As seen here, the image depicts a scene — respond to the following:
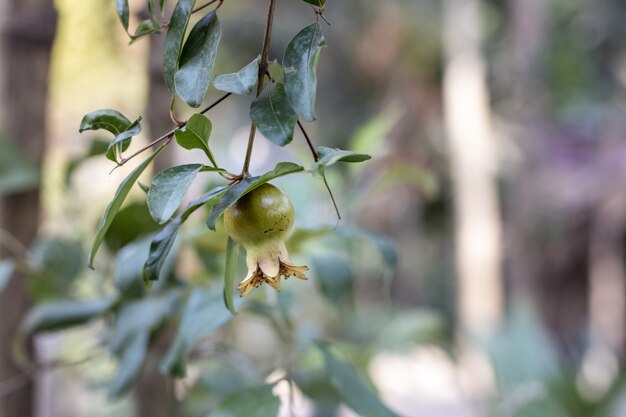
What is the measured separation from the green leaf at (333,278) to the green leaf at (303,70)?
0.32 metres

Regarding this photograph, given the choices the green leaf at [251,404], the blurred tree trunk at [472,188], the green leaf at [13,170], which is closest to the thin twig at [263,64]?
the green leaf at [251,404]

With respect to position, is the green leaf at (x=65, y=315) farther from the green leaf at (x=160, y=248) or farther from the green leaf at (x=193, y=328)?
the green leaf at (x=160, y=248)

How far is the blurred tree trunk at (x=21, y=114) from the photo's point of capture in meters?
0.77

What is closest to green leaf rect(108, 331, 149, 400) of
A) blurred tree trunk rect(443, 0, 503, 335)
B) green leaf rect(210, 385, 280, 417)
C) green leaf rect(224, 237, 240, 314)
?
green leaf rect(210, 385, 280, 417)

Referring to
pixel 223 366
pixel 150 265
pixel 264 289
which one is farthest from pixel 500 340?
pixel 150 265

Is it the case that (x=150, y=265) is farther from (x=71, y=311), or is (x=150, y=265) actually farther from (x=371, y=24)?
→ (x=371, y=24)

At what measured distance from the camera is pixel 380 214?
5.55m

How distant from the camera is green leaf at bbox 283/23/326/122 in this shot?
0.27m

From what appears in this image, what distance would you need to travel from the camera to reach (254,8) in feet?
19.7

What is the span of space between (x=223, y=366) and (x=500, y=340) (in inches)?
15.1

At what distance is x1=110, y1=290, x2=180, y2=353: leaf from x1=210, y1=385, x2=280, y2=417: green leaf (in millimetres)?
151

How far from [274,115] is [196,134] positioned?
1.3 inches

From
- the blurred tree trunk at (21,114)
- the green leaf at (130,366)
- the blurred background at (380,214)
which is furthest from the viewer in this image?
the blurred tree trunk at (21,114)

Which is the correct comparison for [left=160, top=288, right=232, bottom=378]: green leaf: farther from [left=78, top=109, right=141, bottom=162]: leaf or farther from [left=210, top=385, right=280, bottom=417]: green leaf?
[left=78, top=109, right=141, bottom=162]: leaf
